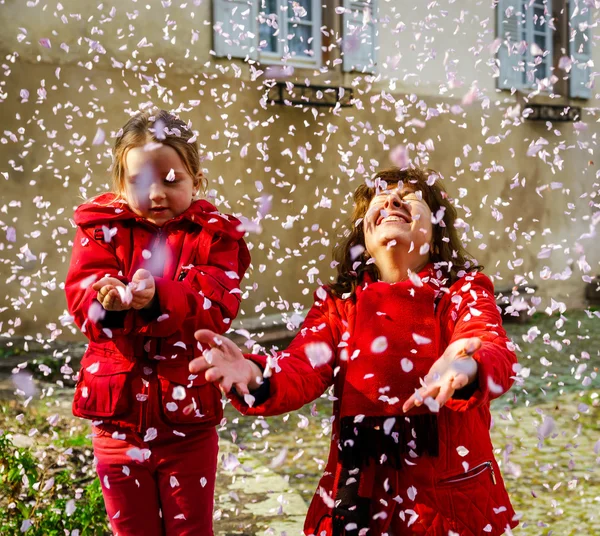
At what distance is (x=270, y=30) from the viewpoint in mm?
7250

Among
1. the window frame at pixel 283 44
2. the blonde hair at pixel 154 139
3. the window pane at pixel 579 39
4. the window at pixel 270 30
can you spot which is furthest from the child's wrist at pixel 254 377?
the window pane at pixel 579 39

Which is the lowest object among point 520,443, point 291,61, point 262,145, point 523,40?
point 520,443

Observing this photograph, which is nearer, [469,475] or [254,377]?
[254,377]

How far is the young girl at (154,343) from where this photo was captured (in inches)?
86.4

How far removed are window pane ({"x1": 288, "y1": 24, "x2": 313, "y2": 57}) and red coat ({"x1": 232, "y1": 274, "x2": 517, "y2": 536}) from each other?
5627 mm

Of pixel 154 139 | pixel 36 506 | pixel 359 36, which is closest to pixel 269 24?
pixel 359 36

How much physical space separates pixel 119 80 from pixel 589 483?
4.47m

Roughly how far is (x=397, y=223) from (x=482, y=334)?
0.38 m

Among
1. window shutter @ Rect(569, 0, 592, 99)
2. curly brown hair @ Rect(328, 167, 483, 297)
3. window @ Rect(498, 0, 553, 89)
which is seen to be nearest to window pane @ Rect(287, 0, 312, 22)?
window @ Rect(498, 0, 553, 89)

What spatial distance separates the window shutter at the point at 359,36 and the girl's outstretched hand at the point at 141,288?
5.87 m

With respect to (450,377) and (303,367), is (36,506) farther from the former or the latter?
(450,377)

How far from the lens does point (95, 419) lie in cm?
223

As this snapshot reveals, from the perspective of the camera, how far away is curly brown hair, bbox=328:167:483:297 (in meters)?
2.20

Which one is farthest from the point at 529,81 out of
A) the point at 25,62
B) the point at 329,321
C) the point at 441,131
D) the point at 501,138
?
the point at 329,321
